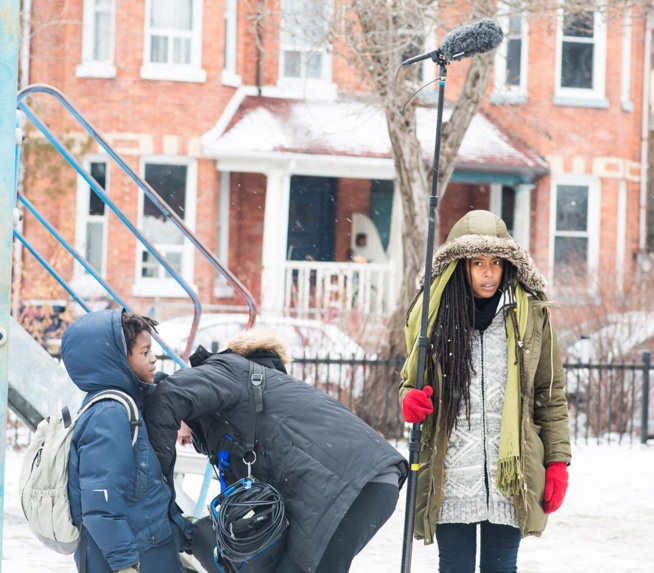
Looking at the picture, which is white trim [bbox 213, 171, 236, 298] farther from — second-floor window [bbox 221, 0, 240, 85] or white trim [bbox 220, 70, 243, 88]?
second-floor window [bbox 221, 0, 240, 85]

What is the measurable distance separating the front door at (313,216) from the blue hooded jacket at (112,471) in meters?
14.6

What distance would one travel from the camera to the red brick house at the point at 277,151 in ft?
53.9

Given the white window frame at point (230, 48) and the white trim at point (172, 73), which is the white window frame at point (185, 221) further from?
the white window frame at point (230, 48)

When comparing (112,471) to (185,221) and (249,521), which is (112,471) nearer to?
(249,521)

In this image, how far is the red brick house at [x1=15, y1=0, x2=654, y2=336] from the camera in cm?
1642

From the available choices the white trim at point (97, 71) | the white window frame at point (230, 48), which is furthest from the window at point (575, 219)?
the white trim at point (97, 71)

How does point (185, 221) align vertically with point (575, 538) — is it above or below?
above

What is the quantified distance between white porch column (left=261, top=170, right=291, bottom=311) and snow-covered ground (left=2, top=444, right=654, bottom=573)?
7239 millimetres

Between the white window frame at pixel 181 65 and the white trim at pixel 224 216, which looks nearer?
the white window frame at pixel 181 65

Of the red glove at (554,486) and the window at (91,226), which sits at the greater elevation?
the window at (91,226)

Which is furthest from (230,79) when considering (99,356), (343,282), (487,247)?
(99,356)

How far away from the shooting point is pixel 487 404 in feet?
12.6

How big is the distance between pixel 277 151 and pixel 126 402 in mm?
13009

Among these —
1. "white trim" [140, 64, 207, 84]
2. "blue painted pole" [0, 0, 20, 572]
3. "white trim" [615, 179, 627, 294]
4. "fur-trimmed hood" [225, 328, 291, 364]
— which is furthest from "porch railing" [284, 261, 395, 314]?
"blue painted pole" [0, 0, 20, 572]
